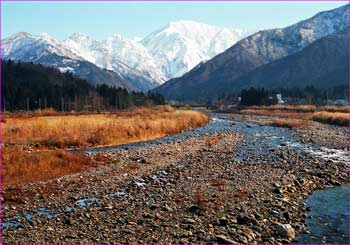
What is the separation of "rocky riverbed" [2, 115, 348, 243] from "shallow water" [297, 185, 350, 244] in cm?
44

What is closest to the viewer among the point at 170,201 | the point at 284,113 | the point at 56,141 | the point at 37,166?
the point at 170,201

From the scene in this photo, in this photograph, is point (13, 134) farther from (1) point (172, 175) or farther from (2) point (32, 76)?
(2) point (32, 76)

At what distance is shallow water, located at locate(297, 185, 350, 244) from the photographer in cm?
1528

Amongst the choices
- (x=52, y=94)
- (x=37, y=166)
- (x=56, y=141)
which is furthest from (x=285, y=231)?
(x=52, y=94)

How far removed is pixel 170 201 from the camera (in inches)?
723

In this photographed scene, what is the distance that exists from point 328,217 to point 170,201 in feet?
21.4

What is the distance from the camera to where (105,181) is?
22.3m

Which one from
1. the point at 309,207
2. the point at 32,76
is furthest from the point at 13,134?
the point at 32,76

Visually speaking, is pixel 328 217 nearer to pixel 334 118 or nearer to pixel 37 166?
pixel 37 166

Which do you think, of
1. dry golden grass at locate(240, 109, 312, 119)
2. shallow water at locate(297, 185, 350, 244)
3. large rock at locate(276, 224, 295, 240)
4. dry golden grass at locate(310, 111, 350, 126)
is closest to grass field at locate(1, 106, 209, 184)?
large rock at locate(276, 224, 295, 240)

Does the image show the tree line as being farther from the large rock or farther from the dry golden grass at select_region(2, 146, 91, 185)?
the large rock

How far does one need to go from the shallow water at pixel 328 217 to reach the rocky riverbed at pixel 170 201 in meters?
0.44

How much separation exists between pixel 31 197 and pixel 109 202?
354 cm

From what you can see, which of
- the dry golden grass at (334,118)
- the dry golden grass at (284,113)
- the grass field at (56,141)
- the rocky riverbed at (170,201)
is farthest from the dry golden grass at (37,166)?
the dry golden grass at (284,113)
